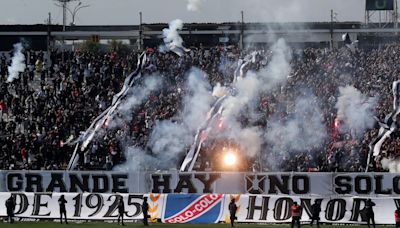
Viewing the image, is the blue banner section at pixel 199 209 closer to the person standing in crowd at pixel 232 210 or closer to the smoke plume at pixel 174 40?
the person standing in crowd at pixel 232 210

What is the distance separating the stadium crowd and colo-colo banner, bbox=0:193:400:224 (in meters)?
4.57

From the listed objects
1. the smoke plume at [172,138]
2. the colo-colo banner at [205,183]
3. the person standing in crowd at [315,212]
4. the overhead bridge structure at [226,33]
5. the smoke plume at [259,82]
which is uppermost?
the overhead bridge structure at [226,33]

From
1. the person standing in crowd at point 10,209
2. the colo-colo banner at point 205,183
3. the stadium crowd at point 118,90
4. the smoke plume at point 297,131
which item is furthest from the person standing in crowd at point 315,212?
the person standing in crowd at point 10,209

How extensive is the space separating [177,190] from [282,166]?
Answer: 5100 millimetres

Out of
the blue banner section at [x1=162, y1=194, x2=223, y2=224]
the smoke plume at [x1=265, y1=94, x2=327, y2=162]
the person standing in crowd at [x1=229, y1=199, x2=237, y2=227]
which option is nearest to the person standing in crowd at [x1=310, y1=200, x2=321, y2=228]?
the person standing in crowd at [x1=229, y1=199, x2=237, y2=227]

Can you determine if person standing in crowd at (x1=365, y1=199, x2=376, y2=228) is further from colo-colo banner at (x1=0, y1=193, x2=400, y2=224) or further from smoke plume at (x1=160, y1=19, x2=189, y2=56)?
smoke plume at (x1=160, y1=19, x2=189, y2=56)

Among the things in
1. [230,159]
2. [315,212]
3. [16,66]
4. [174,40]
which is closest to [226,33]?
[174,40]

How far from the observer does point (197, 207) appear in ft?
102

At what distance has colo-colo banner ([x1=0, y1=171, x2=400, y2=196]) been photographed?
3219cm

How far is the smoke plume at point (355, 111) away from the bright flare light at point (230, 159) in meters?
5.24

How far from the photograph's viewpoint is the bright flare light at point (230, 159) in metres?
35.7

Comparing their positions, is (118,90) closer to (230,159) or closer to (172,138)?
(172,138)

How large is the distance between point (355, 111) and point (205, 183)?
8857 millimetres

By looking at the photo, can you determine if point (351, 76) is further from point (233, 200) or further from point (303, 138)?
point (233, 200)
